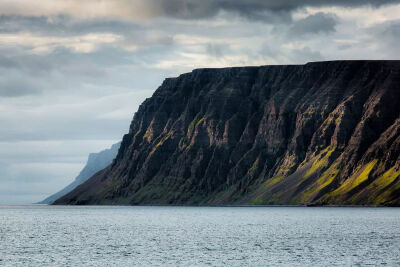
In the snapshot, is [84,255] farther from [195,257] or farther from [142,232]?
[142,232]

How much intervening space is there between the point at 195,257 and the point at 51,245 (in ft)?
118

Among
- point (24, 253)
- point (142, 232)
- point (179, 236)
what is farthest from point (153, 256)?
point (142, 232)

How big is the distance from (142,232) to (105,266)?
7051 cm

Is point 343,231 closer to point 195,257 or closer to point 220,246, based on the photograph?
point 220,246

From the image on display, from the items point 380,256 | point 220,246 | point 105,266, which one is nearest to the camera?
point 105,266

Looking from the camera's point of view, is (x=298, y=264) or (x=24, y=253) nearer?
(x=298, y=264)

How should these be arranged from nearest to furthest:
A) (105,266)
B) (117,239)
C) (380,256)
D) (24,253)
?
(105,266), (380,256), (24,253), (117,239)

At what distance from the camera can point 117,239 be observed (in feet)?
477

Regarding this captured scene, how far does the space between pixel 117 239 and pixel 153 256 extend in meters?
37.3

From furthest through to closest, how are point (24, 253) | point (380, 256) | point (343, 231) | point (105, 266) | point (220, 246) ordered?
point (343, 231)
point (220, 246)
point (24, 253)
point (380, 256)
point (105, 266)

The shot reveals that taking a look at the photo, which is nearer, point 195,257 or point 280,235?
point 195,257

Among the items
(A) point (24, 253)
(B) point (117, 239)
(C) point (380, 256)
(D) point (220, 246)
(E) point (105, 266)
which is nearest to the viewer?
(E) point (105, 266)

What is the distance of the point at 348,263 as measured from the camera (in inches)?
3844

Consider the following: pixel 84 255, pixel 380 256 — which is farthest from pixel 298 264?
pixel 84 255
